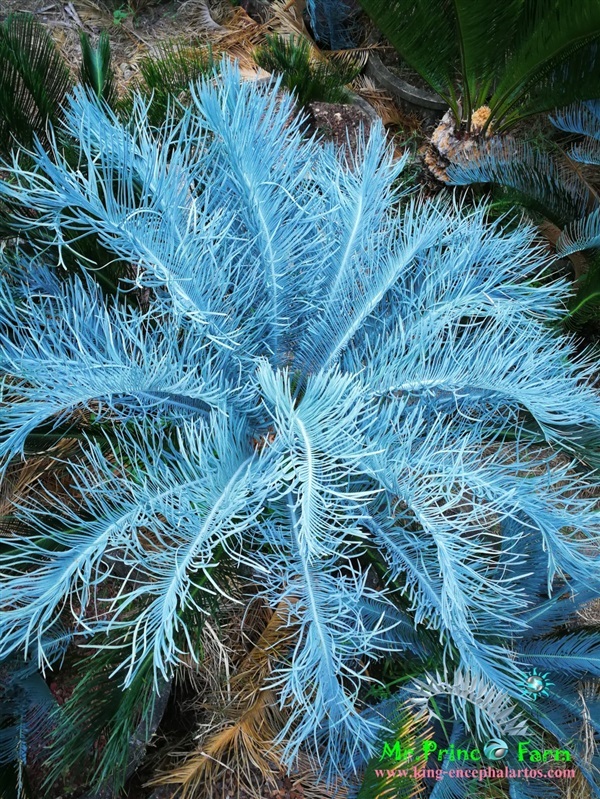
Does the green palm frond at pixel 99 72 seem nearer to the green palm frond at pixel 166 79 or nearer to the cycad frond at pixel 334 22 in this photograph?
the green palm frond at pixel 166 79

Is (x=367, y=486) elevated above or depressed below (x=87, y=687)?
above

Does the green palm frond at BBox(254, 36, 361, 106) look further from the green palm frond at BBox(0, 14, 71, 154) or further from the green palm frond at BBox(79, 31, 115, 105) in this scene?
the green palm frond at BBox(0, 14, 71, 154)

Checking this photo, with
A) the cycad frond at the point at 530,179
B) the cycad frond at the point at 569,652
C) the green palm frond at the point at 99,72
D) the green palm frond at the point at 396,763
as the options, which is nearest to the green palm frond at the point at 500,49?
the cycad frond at the point at 530,179

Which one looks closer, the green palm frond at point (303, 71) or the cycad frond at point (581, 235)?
the cycad frond at point (581, 235)

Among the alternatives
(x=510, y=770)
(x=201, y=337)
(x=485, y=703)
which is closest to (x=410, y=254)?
(x=201, y=337)

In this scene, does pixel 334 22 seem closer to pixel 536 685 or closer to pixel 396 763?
pixel 536 685

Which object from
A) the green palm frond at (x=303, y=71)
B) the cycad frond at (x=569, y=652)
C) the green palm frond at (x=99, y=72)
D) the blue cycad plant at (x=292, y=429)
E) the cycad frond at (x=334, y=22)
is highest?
the cycad frond at (x=334, y=22)

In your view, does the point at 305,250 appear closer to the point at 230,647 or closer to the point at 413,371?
the point at 413,371
